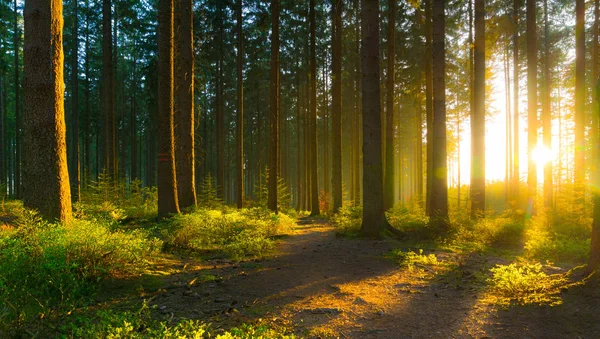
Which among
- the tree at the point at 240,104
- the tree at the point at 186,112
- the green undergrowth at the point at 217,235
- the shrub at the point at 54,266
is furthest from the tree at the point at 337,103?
the shrub at the point at 54,266

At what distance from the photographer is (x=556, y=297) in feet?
13.9

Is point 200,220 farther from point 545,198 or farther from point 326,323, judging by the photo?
point 545,198

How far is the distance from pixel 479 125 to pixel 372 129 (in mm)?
5842

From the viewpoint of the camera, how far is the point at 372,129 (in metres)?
9.76

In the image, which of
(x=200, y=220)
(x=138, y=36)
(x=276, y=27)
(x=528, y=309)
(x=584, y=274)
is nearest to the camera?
(x=528, y=309)

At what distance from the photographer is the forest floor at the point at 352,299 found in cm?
376

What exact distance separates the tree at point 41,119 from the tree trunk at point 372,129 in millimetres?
7398

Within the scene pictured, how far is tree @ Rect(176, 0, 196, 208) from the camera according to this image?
39.2 feet

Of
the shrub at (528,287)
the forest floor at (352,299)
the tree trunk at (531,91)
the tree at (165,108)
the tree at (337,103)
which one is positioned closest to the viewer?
the forest floor at (352,299)

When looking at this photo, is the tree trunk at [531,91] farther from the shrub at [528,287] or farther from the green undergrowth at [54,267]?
the green undergrowth at [54,267]

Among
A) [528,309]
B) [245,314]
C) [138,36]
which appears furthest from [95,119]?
[528,309]

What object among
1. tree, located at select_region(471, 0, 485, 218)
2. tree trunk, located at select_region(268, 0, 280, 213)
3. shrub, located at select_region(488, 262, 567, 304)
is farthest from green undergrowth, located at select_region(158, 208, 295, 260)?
tree, located at select_region(471, 0, 485, 218)

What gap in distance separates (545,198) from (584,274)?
1765 centimetres

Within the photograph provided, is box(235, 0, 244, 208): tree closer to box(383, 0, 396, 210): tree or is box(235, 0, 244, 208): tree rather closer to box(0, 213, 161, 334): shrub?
box(383, 0, 396, 210): tree
